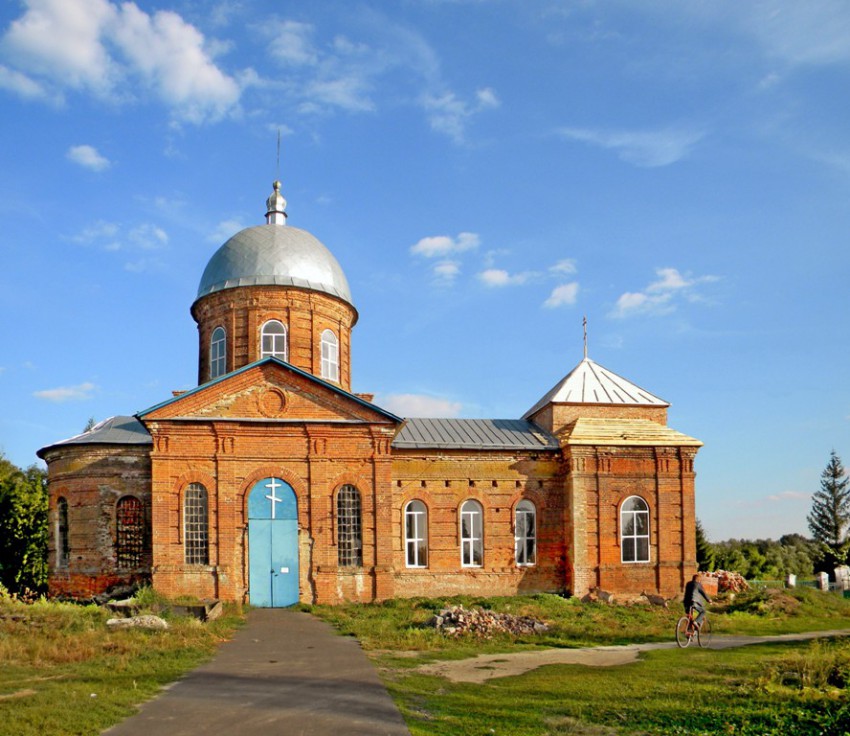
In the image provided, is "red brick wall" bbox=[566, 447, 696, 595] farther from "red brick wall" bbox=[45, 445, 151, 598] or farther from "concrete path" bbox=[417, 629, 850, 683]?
"red brick wall" bbox=[45, 445, 151, 598]

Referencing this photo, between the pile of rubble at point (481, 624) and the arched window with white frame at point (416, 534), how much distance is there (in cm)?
634

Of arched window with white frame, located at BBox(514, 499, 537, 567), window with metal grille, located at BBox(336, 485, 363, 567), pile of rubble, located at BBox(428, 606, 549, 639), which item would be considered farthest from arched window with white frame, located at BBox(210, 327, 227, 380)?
pile of rubble, located at BBox(428, 606, 549, 639)

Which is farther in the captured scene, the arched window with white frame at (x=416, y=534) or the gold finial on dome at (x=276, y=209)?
the gold finial on dome at (x=276, y=209)

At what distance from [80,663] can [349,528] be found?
10.2 meters

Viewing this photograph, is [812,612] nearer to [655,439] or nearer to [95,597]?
[655,439]

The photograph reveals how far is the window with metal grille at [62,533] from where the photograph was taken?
24562 millimetres

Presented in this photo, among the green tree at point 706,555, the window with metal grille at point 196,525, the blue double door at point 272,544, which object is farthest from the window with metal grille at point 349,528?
the green tree at point 706,555

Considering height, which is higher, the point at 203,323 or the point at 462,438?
the point at 203,323

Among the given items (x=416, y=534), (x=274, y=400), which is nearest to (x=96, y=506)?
(x=274, y=400)

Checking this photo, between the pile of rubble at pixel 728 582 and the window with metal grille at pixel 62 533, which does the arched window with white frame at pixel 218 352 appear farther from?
the pile of rubble at pixel 728 582

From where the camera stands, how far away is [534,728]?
9.93 meters

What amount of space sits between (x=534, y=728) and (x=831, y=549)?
159 ft

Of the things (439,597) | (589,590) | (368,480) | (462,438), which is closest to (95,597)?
(368,480)

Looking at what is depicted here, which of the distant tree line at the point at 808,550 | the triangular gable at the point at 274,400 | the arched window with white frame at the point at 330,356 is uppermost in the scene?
the arched window with white frame at the point at 330,356
